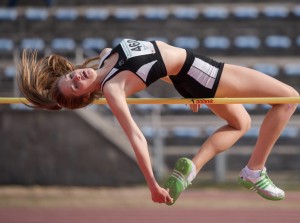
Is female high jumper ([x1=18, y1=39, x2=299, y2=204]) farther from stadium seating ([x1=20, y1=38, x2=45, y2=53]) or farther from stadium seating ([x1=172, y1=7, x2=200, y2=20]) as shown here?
stadium seating ([x1=172, y1=7, x2=200, y2=20])

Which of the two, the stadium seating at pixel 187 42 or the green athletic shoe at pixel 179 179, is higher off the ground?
the green athletic shoe at pixel 179 179

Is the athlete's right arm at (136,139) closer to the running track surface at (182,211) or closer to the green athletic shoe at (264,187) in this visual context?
the green athletic shoe at (264,187)

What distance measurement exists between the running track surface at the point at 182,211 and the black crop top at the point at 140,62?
13.0 ft

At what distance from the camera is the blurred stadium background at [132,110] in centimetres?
1112

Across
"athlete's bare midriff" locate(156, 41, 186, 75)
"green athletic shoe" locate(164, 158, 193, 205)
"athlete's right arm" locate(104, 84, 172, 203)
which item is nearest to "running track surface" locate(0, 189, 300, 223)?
"green athletic shoe" locate(164, 158, 193, 205)

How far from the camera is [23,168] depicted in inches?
443

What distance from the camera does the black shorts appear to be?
15.2ft

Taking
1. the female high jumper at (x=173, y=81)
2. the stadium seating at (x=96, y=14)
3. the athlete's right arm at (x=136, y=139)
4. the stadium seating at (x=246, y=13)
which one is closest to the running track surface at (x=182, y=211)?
the female high jumper at (x=173, y=81)

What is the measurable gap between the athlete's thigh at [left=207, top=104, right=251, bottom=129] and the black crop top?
52 cm

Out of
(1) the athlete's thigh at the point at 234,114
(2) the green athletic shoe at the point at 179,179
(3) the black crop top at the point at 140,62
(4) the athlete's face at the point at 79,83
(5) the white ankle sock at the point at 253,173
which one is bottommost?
(5) the white ankle sock at the point at 253,173

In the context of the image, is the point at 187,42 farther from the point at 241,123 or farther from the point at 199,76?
the point at 199,76

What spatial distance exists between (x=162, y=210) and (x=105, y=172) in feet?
6.39

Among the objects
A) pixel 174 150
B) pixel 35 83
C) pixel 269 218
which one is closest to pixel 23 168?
pixel 174 150

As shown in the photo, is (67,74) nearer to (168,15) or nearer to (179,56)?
(179,56)
